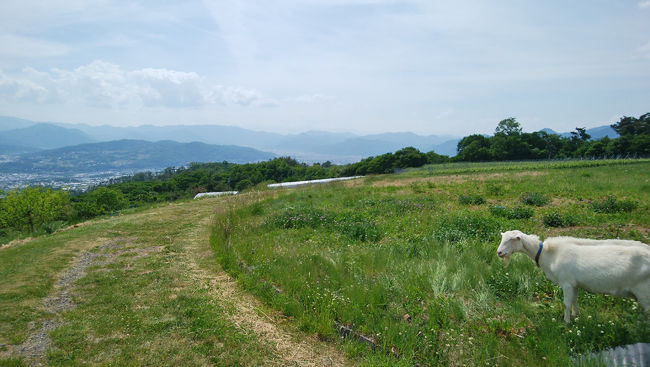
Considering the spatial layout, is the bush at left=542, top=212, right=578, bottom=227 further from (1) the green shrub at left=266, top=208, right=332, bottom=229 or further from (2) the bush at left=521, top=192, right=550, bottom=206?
(1) the green shrub at left=266, top=208, right=332, bottom=229

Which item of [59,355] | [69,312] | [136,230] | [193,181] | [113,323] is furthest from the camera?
[193,181]

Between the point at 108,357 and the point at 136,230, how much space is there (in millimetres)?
11327

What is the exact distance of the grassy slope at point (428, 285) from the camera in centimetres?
A: 448

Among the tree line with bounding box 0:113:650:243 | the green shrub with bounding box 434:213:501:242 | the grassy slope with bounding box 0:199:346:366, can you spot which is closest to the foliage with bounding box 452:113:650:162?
the tree line with bounding box 0:113:650:243

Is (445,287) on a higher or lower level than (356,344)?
higher

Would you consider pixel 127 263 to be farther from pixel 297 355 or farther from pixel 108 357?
pixel 297 355

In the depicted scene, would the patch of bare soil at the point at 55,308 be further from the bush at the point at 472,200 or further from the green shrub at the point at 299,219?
the bush at the point at 472,200

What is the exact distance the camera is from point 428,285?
618 cm

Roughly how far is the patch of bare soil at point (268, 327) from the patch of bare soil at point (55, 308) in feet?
9.12

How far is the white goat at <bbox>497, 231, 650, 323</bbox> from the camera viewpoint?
13.6 ft

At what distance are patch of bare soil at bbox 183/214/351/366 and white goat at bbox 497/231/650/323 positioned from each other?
3.39 meters

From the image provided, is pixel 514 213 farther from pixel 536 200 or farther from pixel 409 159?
pixel 409 159

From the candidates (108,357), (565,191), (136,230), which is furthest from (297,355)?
(565,191)

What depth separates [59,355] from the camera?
497 cm
